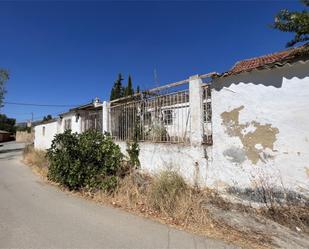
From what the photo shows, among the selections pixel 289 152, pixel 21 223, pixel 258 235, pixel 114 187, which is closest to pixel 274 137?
pixel 289 152

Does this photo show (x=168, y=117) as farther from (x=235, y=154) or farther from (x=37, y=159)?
(x=37, y=159)

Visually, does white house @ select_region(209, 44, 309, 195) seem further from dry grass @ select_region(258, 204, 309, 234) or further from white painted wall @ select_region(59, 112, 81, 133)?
white painted wall @ select_region(59, 112, 81, 133)

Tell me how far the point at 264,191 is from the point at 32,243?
14.8 feet

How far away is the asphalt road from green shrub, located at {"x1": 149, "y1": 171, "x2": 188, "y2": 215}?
1.88ft

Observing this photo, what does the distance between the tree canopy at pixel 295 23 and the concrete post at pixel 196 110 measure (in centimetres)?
236

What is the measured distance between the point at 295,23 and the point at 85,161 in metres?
6.71

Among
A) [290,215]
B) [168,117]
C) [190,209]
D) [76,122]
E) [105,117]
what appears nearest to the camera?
[290,215]

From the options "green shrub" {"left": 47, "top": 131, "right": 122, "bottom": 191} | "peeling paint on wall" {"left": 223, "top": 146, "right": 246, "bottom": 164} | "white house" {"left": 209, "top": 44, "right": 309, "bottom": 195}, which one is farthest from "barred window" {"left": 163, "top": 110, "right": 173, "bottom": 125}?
"peeling paint on wall" {"left": 223, "top": 146, "right": 246, "bottom": 164}

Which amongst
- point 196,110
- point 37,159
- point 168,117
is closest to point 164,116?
point 168,117

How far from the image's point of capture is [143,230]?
4.27 m

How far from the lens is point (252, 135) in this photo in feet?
16.9

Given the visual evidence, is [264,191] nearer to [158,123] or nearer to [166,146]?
[166,146]

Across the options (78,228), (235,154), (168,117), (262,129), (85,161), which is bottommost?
(78,228)

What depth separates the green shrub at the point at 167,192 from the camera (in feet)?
16.8
